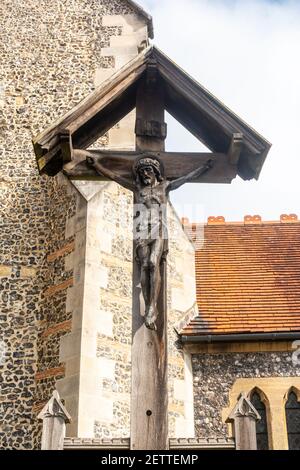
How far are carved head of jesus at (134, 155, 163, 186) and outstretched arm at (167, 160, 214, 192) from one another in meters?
0.10

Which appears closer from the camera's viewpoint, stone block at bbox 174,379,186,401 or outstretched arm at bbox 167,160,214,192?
outstretched arm at bbox 167,160,214,192

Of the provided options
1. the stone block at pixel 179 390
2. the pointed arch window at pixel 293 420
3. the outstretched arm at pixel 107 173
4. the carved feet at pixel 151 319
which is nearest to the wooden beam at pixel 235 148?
the outstretched arm at pixel 107 173

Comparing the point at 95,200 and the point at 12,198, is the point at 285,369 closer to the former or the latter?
the point at 95,200

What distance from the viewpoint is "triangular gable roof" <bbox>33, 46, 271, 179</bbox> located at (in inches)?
207

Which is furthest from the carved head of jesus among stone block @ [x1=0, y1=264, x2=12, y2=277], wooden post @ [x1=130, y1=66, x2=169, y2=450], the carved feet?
stone block @ [x1=0, y1=264, x2=12, y2=277]

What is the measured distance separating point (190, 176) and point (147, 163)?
1.15ft

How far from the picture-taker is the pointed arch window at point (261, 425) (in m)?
11.0

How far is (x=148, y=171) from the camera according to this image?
5.20 m

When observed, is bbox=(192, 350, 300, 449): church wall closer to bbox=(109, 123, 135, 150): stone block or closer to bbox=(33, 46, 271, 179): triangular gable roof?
bbox=(109, 123, 135, 150): stone block

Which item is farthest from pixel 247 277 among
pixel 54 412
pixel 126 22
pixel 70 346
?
pixel 54 412

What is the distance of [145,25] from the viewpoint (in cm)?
1303

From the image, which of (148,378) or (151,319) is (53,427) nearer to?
(148,378)
